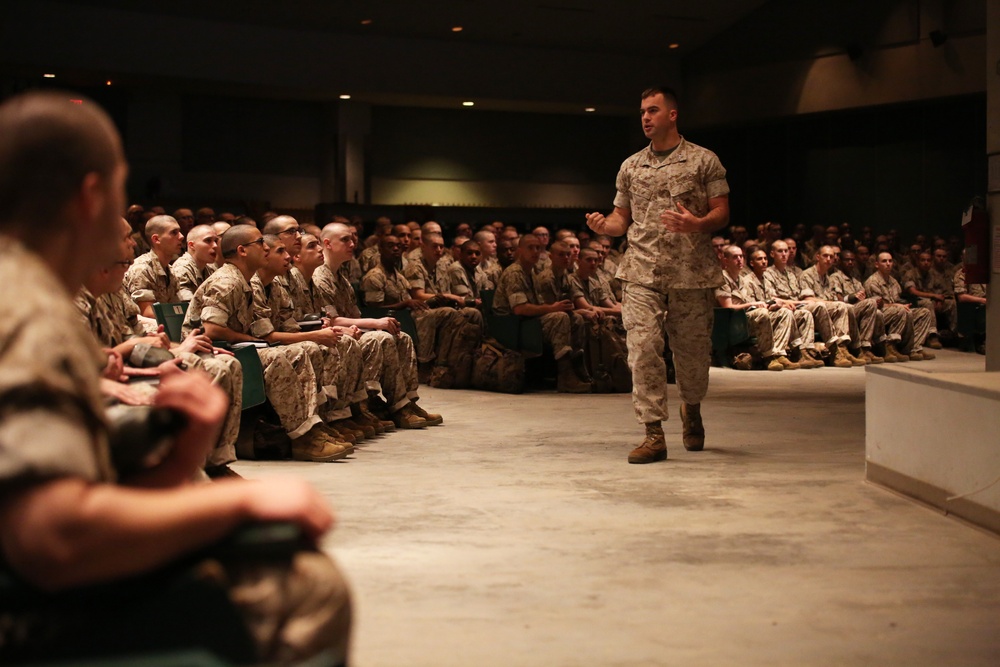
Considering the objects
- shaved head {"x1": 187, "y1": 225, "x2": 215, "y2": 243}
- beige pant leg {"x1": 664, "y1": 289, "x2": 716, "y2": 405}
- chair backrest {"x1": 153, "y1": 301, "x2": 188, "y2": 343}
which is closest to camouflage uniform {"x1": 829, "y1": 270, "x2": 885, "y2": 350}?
beige pant leg {"x1": 664, "y1": 289, "x2": 716, "y2": 405}

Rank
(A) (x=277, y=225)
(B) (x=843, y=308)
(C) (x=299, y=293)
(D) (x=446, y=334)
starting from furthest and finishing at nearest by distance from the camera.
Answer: (B) (x=843, y=308) < (D) (x=446, y=334) < (C) (x=299, y=293) < (A) (x=277, y=225)

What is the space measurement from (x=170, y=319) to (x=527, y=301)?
3.62 m

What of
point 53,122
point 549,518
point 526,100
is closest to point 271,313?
point 549,518

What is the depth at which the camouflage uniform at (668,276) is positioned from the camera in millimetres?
4781

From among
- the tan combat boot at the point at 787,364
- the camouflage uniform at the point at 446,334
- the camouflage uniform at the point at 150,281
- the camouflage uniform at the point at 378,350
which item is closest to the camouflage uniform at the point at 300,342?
the camouflage uniform at the point at 378,350

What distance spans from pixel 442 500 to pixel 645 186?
1.76 meters

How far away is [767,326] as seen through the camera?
969 cm

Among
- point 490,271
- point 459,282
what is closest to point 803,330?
point 490,271

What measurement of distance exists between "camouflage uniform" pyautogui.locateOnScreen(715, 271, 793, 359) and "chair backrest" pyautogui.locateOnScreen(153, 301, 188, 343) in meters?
5.66

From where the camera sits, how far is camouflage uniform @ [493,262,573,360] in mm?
8031

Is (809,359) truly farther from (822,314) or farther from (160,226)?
(160,226)

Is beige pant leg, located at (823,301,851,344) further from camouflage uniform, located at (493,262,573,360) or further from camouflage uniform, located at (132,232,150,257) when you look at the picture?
camouflage uniform, located at (132,232,150,257)

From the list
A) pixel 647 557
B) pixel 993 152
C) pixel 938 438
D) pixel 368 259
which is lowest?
pixel 647 557

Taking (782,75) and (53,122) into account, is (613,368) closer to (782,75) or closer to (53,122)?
(53,122)
